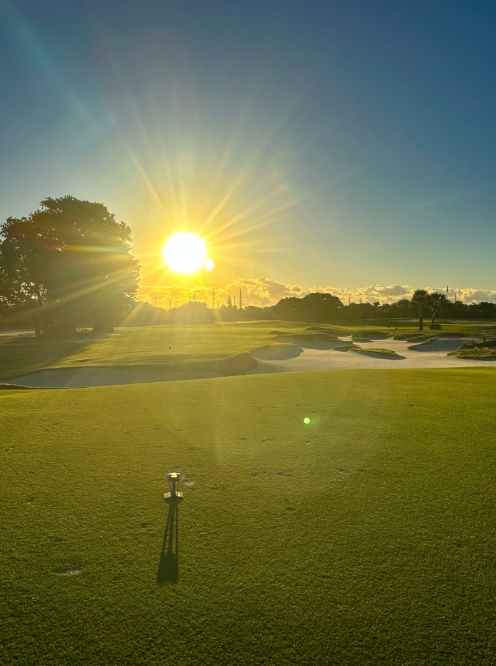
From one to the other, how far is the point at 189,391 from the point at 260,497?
329 inches

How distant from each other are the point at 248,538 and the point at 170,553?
3.22 ft

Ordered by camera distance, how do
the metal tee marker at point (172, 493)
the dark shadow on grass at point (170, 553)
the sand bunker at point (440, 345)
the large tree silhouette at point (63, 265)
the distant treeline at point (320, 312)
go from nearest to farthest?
the dark shadow on grass at point (170, 553) → the metal tee marker at point (172, 493) → the sand bunker at point (440, 345) → the large tree silhouette at point (63, 265) → the distant treeline at point (320, 312)

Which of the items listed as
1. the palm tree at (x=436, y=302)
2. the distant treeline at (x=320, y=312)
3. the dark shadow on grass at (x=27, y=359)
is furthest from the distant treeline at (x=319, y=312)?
the dark shadow on grass at (x=27, y=359)

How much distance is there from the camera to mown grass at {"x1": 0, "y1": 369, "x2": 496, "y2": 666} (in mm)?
3420

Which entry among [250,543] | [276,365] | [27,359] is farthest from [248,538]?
[27,359]

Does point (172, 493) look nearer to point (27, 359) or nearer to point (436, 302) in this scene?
point (27, 359)

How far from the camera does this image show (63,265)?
165 feet

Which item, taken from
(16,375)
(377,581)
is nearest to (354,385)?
(377,581)

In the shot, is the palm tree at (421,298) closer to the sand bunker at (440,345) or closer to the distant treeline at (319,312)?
the distant treeline at (319,312)

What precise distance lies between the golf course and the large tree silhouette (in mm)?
44947

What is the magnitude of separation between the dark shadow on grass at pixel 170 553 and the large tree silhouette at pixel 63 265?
5165cm

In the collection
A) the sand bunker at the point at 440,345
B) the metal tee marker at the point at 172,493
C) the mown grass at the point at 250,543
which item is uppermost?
the metal tee marker at the point at 172,493

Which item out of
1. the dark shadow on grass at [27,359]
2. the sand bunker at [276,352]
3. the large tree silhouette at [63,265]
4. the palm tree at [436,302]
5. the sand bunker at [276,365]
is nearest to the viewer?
the sand bunker at [276,365]

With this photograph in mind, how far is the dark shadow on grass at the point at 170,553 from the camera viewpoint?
4.15 metres
